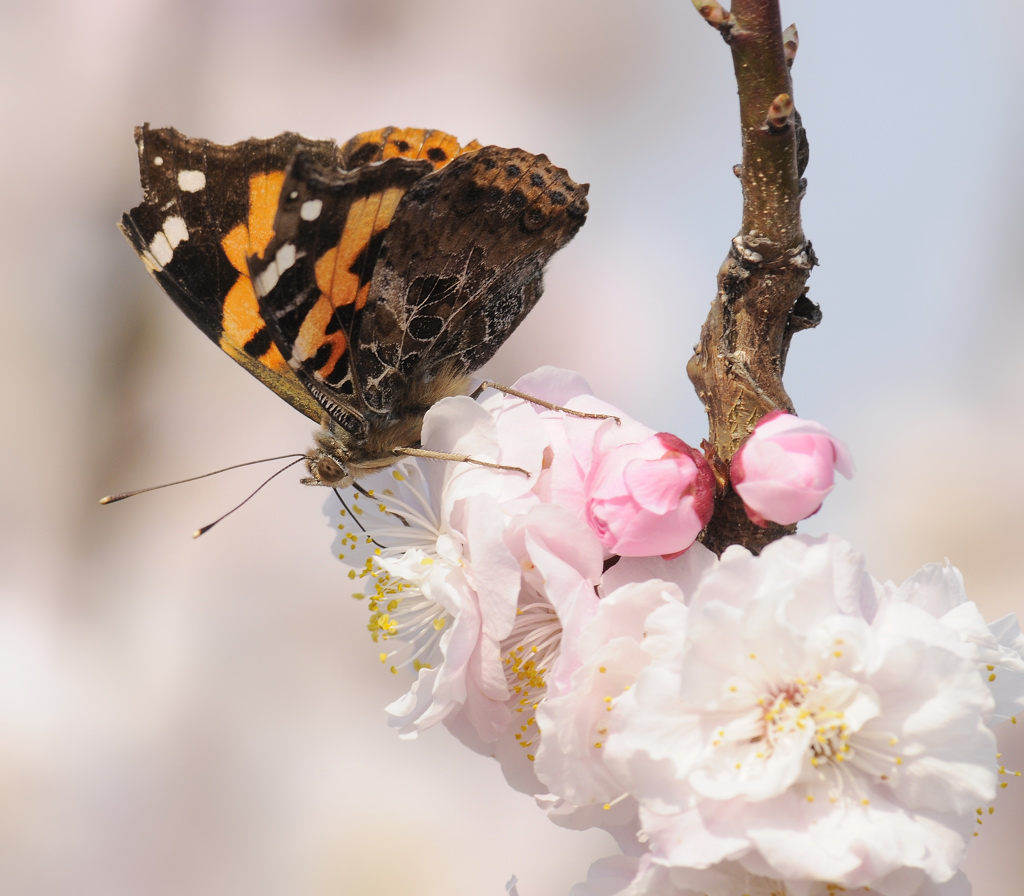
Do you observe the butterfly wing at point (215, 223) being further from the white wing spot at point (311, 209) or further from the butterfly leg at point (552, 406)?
the butterfly leg at point (552, 406)

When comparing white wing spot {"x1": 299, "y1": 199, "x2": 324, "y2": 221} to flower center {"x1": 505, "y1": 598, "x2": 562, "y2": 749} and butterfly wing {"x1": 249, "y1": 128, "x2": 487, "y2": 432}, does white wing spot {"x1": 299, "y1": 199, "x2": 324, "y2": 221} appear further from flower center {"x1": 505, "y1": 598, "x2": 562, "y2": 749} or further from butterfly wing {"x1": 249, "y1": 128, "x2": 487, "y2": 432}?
flower center {"x1": 505, "y1": 598, "x2": 562, "y2": 749}

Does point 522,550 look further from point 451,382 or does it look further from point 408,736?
point 451,382

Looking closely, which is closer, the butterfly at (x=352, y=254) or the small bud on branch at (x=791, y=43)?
the small bud on branch at (x=791, y=43)

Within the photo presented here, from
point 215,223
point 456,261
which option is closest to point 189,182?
point 215,223

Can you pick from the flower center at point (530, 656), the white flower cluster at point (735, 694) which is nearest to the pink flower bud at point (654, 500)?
the white flower cluster at point (735, 694)

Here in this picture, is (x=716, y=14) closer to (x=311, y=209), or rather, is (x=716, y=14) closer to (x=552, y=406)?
(x=552, y=406)

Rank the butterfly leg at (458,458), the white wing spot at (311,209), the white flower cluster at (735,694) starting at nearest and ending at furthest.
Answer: the white flower cluster at (735,694), the butterfly leg at (458,458), the white wing spot at (311,209)

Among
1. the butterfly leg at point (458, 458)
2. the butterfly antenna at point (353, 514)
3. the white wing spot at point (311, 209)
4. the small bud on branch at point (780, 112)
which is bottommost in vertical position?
the butterfly antenna at point (353, 514)
